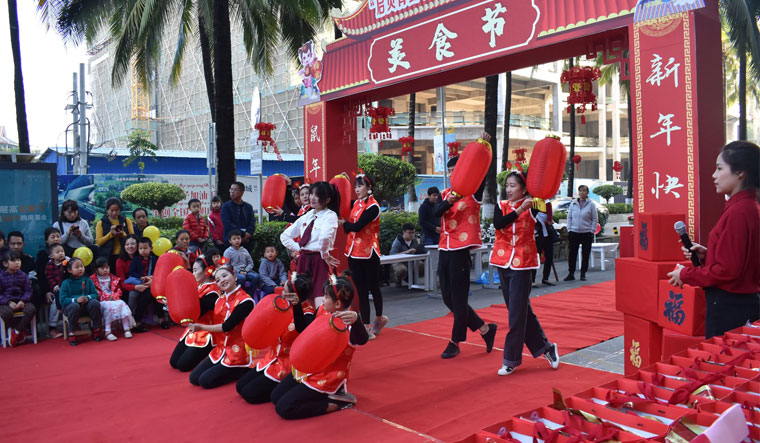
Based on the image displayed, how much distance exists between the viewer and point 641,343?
3709 mm

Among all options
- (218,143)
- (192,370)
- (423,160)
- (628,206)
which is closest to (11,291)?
(192,370)

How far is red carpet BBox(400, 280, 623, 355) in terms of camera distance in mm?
5102

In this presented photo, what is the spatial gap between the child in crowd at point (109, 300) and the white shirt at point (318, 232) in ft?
7.64

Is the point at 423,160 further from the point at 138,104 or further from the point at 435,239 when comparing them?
the point at 435,239

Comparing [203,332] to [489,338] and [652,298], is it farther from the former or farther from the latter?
[652,298]

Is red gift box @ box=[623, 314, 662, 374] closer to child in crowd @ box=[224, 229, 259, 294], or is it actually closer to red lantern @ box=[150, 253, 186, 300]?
red lantern @ box=[150, 253, 186, 300]

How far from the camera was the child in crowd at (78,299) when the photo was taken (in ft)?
17.9

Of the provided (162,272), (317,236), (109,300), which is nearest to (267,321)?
(317,236)

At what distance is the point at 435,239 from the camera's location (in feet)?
25.9

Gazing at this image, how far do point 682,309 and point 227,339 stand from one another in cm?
300

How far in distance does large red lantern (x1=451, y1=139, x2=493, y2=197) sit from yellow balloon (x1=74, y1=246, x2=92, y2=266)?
4024mm

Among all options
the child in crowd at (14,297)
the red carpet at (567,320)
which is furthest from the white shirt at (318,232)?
the child in crowd at (14,297)

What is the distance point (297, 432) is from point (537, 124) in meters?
27.9

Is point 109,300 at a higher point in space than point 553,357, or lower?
higher
